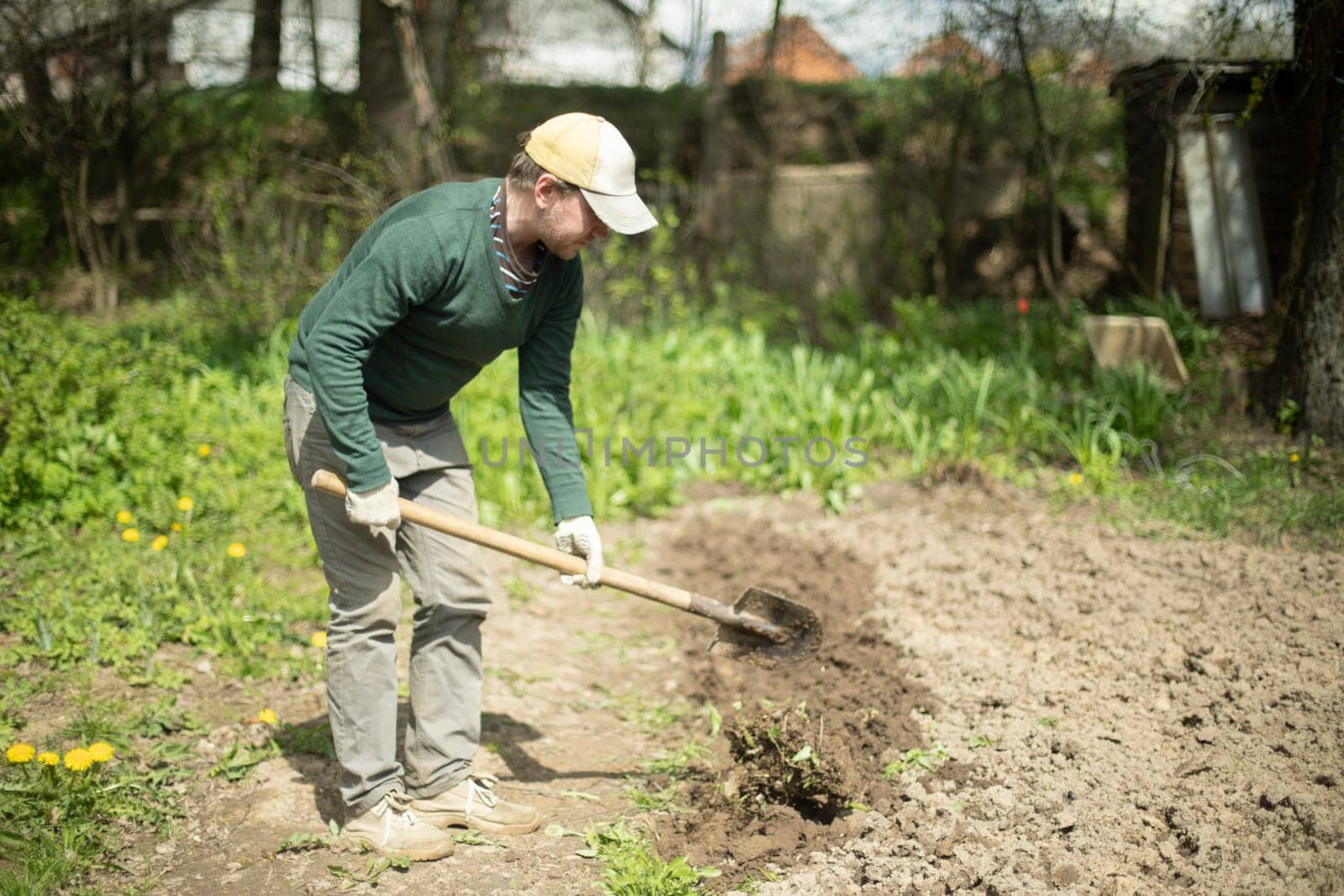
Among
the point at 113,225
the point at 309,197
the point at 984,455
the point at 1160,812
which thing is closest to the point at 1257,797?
the point at 1160,812

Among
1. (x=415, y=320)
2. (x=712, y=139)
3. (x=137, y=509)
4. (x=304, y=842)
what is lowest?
(x=304, y=842)

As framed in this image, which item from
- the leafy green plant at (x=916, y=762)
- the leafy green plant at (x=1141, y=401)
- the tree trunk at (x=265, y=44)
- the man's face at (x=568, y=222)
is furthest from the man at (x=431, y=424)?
the tree trunk at (x=265, y=44)

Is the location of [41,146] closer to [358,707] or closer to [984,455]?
[358,707]

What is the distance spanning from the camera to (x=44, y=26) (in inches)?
242

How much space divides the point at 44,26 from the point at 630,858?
20.2 feet

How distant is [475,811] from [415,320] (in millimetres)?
1387

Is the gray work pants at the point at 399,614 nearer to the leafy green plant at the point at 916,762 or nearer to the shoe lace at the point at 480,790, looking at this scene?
the shoe lace at the point at 480,790

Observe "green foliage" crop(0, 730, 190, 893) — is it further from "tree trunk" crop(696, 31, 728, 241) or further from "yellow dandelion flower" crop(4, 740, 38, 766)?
"tree trunk" crop(696, 31, 728, 241)

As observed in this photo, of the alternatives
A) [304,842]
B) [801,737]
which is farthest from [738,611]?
[304,842]

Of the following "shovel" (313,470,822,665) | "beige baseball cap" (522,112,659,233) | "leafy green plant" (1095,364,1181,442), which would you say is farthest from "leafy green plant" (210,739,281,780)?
"leafy green plant" (1095,364,1181,442)

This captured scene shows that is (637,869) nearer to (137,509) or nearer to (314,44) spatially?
(137,509)

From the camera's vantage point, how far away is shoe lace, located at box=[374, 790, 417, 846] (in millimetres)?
2742

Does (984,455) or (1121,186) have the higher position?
(1121,186)

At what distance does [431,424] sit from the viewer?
281 centimetres
